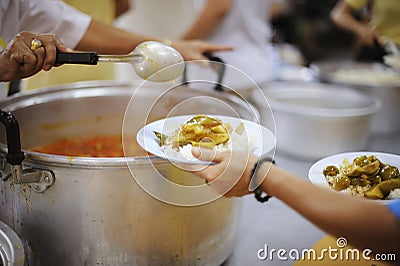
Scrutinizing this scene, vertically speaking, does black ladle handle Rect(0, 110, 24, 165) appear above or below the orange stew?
above

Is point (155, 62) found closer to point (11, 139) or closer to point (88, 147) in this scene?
point (11, 139)

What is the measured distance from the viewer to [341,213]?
642 millimetres

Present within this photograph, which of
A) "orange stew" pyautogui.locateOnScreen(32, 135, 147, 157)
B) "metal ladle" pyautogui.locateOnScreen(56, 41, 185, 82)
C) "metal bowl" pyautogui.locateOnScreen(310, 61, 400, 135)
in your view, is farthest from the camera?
"metal bowl" pyautogui.locateOnScreen(310, 61, 400, 135)

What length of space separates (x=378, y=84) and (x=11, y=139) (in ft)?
4.52

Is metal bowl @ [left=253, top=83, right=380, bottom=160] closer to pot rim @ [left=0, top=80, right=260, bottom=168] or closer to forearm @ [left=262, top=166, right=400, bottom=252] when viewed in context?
pot rim @ [left=0, top=80, right=260, bottom=168]

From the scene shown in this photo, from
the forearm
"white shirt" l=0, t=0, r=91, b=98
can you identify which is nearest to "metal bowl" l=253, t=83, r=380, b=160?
"white shirt" l=0, t=0, r=91, b=98

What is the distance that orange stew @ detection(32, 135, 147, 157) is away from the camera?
1.22 metres

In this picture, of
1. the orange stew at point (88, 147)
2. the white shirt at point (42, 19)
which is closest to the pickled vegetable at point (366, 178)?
Answer: the orange stew at point (88, 147)

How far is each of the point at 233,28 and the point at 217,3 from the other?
0.49ft

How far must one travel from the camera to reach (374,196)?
2.60ft

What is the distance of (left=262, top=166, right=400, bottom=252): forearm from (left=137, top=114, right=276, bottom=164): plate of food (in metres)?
0.10

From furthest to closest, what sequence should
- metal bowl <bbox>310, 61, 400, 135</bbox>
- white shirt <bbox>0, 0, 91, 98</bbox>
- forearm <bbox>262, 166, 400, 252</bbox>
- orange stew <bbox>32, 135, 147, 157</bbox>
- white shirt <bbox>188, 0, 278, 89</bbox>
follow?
white shirt <bbox>188, 0, 278, 89</bbox>
metal bowl <bbox>310, 61, 400, 135</bbox>
orange stew <bbox>32, 135, 147, 157</bbox>
white shirt <bbox>0, 0, 91, 98</bbox>
forearm <bbox>262, 166, 400, 252</bbox>

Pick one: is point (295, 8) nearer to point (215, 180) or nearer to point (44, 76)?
point (44, 76)

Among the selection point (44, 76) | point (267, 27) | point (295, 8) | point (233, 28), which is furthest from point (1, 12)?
point (295, 8)
